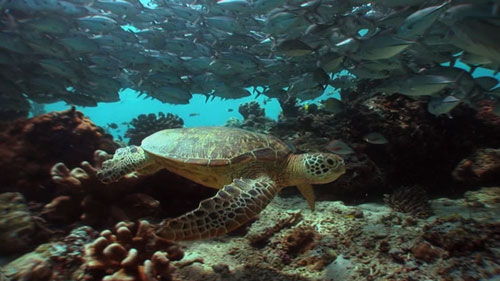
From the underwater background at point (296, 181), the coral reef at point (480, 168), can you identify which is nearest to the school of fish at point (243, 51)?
the underwater background at point (296, 181)

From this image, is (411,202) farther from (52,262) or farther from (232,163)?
(52,262)

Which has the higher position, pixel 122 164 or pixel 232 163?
pixel 122 164

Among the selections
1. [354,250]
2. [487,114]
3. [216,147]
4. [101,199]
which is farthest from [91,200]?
[487,114]

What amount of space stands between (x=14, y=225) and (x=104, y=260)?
1211 mm

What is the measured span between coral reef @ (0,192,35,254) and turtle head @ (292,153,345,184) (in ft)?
9.99

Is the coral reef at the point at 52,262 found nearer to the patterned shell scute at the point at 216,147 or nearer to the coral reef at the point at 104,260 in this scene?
the coral reef at the point at 104,260

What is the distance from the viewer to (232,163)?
338cm

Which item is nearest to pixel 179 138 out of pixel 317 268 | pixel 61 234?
pixel 61 234

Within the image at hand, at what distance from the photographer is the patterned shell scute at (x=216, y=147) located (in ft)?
11.2

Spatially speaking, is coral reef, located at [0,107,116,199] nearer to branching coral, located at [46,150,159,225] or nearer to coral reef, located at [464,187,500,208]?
branching coral, located at [46,150,159,225]

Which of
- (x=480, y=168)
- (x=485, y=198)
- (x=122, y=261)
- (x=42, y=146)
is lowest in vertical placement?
(x=485, y=198)

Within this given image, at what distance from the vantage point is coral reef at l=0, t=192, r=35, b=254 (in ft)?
8.75

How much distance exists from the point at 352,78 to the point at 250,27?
13.7 feet

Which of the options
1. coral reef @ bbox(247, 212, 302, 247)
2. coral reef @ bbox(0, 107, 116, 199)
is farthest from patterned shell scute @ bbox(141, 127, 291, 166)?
coral reef @ bbox(0, 107, 116, 199)
